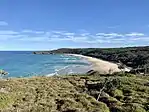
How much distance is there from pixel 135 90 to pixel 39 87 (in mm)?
15123

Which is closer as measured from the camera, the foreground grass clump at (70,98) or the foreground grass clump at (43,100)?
the foreground grass clump at (43,100)

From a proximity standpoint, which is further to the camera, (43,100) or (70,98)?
(70,98)

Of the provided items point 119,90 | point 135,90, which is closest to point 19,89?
point 119,90

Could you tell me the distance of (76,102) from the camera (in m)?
34.5

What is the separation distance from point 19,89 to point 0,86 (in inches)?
116

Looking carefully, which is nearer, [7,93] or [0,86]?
[7,93]

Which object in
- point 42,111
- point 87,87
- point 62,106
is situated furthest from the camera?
point 87,87

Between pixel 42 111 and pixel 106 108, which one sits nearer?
pixel 42 111

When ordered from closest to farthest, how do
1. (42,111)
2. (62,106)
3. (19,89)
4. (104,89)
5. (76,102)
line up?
(42,111), (62,106), (76,102), (19,89), (104,89)

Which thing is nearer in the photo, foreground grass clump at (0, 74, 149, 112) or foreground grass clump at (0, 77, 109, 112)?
foreground grass clump at (0, 77, 109, 112)

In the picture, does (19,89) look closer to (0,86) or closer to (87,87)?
(0,86)

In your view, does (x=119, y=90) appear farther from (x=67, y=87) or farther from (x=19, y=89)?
(x=19, y=89)

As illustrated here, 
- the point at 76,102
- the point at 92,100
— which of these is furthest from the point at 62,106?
the point at 92,100

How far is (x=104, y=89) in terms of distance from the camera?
141 ft
